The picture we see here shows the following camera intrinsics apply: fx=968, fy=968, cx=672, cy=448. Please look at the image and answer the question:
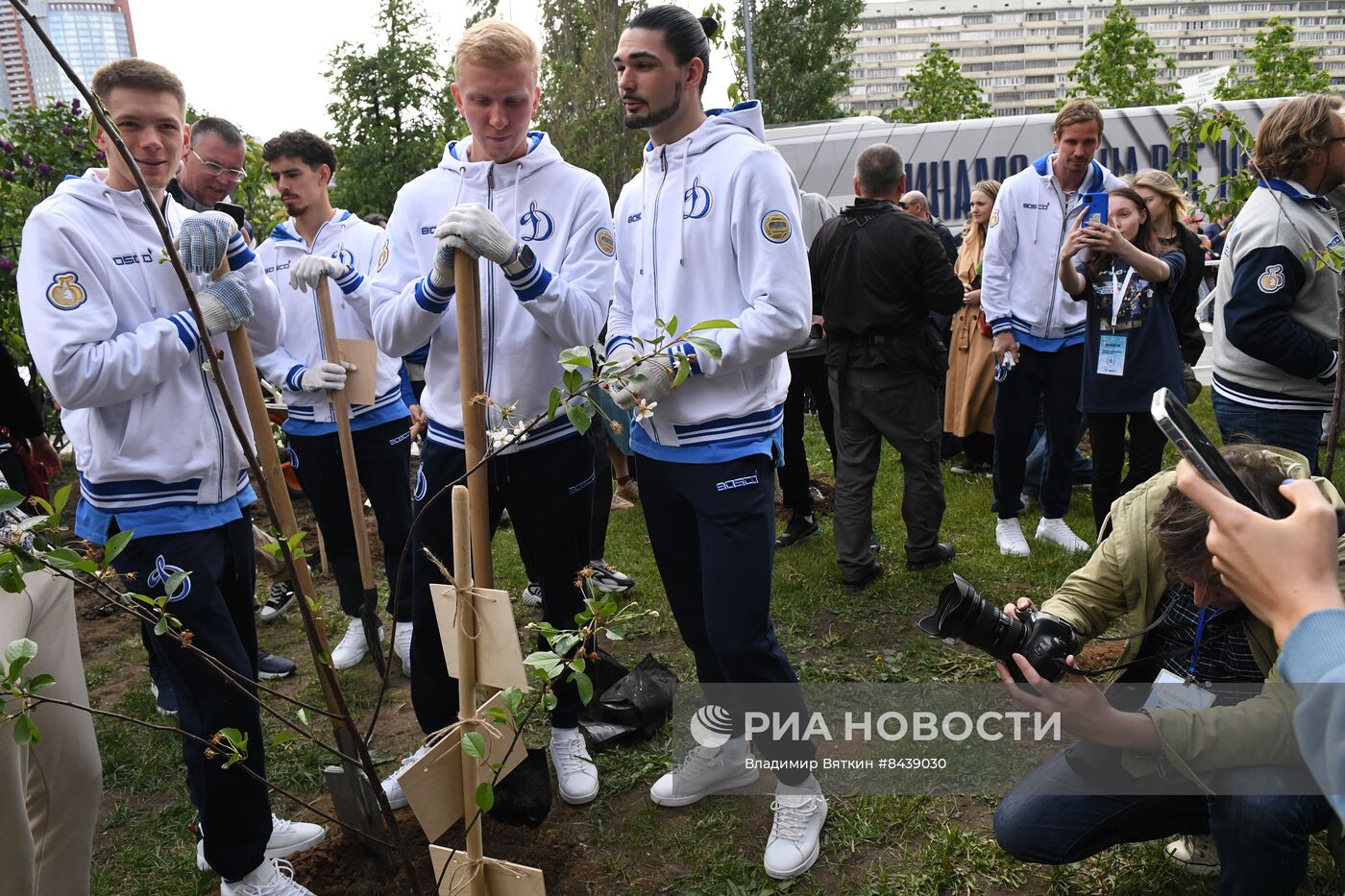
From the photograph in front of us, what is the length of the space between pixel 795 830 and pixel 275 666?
2620 mm

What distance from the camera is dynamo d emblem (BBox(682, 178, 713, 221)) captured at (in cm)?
270

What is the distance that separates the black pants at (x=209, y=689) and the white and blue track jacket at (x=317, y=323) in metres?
1.52

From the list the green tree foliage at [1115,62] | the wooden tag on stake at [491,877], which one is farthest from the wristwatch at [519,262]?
the green tree foliage at [1115,62]

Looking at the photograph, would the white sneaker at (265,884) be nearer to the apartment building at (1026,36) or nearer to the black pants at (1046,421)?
the black pants at (1046,421)

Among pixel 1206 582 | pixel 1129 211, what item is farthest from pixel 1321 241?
pixel 1206 582

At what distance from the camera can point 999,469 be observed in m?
5.19

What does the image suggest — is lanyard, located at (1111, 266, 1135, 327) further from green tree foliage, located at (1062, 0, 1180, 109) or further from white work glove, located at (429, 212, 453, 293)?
green tree foliage, located at (1062, 0, 1180, 109)

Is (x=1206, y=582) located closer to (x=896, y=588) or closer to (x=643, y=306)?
(x=643, y=306)

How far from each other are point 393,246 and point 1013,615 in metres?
2.10

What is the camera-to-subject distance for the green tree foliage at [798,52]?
88.2 feet

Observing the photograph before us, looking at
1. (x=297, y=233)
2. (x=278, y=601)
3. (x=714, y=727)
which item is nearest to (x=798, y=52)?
(x=297, y=233)

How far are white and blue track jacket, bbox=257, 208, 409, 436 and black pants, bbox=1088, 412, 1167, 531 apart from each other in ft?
10.8

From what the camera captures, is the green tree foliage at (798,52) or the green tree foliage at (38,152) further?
the green tree foliage at (798,52)

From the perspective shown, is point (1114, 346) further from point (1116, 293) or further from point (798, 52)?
point (798, 52)
